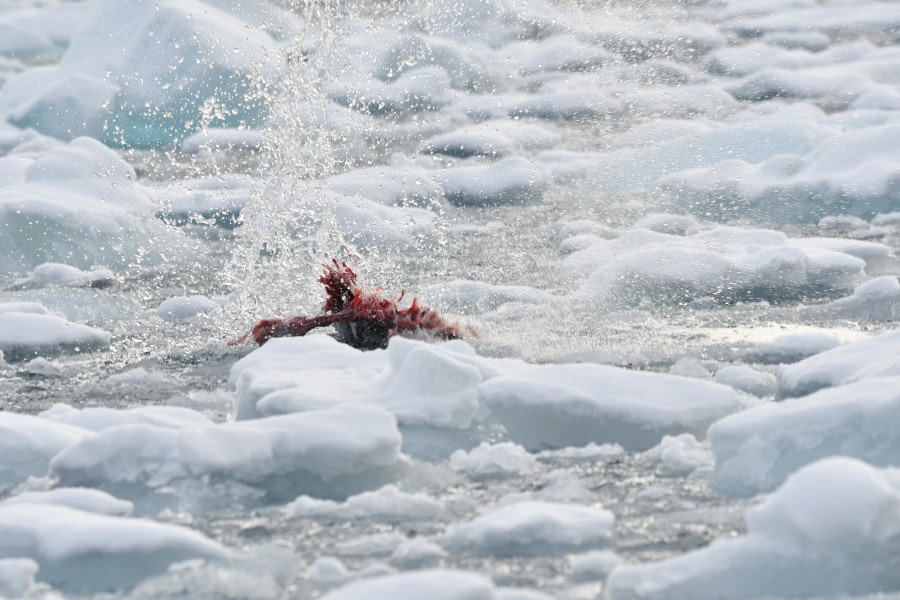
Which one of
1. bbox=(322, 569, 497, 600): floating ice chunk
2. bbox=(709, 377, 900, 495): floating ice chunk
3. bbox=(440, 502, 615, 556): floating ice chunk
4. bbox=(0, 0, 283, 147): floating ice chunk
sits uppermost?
bbox=(0, 0, 283, 147): floating ice chunk

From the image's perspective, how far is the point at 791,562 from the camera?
2.50 meters

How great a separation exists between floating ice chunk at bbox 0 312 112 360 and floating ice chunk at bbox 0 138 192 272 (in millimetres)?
1921

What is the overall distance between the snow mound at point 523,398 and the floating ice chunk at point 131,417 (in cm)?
17

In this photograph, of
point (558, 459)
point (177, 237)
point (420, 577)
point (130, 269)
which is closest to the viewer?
point (420, 577)

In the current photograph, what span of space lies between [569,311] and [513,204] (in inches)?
141

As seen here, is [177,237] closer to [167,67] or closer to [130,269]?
[130,269]

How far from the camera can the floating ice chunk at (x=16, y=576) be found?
266 centimetres

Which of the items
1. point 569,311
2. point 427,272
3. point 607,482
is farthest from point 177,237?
point 607,482

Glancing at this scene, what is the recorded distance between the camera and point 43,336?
564cm

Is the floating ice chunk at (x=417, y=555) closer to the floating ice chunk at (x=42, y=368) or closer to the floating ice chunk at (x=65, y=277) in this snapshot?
the floating ice chunk at (x=42, y=368)

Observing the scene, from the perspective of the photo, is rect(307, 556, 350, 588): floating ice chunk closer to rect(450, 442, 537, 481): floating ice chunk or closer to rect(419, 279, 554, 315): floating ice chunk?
rect(450, 442, 537, 481): floating ice chunk

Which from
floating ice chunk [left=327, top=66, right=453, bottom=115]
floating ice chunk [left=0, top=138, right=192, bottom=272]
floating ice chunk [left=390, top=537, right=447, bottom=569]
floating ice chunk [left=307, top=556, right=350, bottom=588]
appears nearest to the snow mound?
floating ice chunk [left=390, top=537, right=447, bottom=569]

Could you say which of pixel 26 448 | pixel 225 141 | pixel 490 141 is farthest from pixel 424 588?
pixel 225 141

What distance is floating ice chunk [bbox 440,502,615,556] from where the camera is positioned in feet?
9.24
